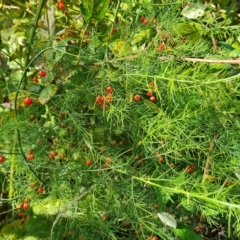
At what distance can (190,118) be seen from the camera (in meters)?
1.24

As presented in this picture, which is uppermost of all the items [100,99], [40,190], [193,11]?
[193,11]

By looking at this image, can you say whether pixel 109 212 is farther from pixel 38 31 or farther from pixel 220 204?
pixel 38 31

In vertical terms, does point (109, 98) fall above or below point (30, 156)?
above

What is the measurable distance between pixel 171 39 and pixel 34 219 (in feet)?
2.14

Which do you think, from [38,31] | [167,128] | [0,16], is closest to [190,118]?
[167,128]

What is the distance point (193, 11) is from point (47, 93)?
512 millimetres

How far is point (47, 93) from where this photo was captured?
1.14 m

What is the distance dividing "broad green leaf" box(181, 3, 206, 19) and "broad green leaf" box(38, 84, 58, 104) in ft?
1.53

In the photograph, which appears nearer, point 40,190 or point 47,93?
point 47,93

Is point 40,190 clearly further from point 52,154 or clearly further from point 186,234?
point 186,234

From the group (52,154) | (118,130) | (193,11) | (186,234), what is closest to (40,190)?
(52,154)

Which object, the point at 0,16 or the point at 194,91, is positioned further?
the point at 0,16

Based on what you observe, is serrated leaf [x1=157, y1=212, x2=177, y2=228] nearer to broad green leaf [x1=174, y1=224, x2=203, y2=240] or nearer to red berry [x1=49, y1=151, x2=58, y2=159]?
broad green leaf [x1=174, y1=224, x2=203, y2=240]

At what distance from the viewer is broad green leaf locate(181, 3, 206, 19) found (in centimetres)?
134
